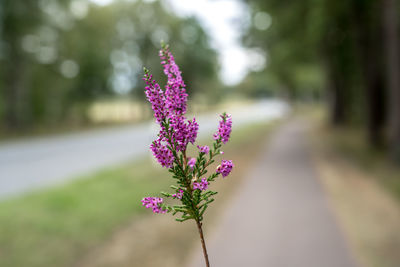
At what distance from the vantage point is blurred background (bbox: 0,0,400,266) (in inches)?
290

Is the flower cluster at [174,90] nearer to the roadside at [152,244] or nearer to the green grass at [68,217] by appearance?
the roadside at [152,244]

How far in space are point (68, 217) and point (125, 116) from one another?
126 feet

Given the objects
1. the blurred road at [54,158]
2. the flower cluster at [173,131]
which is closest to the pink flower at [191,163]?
the flower cluster at [173,131]

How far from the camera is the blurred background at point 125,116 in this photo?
7375 millimetres

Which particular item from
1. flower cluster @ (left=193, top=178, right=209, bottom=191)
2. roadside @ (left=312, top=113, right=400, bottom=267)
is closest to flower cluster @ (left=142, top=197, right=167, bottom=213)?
flower cluster @ (left=193, top=178, right=209, bottom=191)

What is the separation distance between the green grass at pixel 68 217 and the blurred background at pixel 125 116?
4cm

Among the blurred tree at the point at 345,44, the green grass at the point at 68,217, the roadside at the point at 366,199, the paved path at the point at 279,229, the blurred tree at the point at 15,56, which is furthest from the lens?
the blurred tree at the point at 15,56

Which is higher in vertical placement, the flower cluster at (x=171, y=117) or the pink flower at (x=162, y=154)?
the flower cluster at (x=171, y=117)

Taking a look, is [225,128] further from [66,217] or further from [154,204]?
[66,217]

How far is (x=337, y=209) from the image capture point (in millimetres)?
9141

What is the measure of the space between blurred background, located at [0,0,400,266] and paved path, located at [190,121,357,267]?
0.55 m

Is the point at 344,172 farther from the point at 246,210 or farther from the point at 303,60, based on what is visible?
the point at 303,60

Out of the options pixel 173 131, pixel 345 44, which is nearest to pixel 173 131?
pixel 173 131

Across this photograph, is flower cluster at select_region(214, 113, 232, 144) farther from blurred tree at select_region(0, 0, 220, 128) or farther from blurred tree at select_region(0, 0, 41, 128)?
blurred tree at select_region(0, 0, 41, 128)
